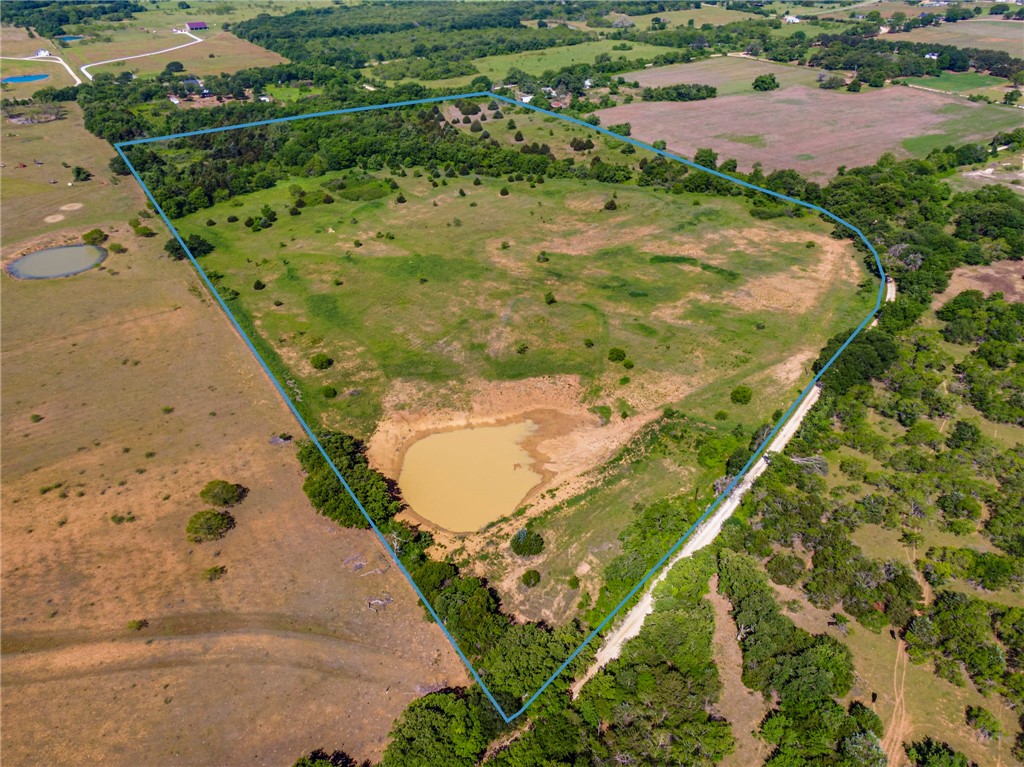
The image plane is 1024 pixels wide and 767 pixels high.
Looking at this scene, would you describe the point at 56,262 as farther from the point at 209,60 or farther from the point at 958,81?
the point at 958,81

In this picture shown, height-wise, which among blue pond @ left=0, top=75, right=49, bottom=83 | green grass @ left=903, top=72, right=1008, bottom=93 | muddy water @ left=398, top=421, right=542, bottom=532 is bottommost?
muddy water @ left=398, top=421, right=542, bottom=532

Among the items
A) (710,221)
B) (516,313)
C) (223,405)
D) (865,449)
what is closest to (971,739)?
(865,449)

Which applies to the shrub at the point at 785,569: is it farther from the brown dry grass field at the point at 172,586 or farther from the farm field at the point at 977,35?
the farm field at the point at 977,35

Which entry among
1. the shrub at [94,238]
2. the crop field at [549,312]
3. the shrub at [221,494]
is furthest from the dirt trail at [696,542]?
the shrub at [94,238]

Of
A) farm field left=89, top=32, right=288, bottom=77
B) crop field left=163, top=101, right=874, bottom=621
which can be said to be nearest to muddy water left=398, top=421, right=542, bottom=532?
crop field left=163, top=101, right=874, bottom=621

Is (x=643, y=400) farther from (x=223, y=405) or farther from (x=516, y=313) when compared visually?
(x=223, y=405)

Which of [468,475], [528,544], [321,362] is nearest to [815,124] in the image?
[321,362]

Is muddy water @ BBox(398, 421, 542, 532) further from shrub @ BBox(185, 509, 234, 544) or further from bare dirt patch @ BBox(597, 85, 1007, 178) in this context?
bare dirt patch @ BBox(597, 85, 1007, 178)
